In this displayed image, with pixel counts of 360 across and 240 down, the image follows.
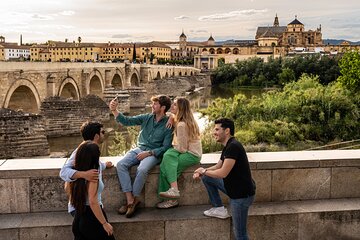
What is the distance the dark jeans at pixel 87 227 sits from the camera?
3.29m

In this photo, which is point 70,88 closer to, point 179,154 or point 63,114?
point 63,114

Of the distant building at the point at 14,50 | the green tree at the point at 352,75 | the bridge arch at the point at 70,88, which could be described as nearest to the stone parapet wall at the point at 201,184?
the green tree at the point at 352,75

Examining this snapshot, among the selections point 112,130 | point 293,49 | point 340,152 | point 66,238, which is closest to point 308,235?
point 340,152

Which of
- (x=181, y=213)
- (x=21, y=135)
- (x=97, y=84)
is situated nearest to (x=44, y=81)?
(x=21, y=135)

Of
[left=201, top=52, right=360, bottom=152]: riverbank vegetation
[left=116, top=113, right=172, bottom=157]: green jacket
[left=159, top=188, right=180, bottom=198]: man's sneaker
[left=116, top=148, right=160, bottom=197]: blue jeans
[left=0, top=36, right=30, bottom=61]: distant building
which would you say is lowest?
[left=201, top=52, right=360, bottom=152]: riverbank vegetation

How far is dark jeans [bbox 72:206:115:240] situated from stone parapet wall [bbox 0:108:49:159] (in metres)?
13.2

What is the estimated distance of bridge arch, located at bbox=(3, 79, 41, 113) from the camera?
20.1m

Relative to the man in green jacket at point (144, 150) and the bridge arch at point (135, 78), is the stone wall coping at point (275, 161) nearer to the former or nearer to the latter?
the man in green jacket at point (144, 150)

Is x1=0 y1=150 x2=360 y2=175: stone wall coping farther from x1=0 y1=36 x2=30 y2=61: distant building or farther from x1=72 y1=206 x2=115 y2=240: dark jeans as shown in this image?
x1=0 y1=36 x2=30 y2=61: distant building

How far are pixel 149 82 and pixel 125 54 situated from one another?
201 feet

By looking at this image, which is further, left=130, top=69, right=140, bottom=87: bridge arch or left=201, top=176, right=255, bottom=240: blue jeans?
left=130, top=69, right=140, bottom=87: bridge arch

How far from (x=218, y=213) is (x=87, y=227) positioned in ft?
4.15

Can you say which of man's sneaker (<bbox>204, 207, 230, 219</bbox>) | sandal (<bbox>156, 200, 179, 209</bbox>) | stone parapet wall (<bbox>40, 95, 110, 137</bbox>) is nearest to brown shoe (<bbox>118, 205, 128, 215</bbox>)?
sandal (<bbox>156, 200, 179, 209</bbox>)

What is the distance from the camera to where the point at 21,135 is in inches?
637
